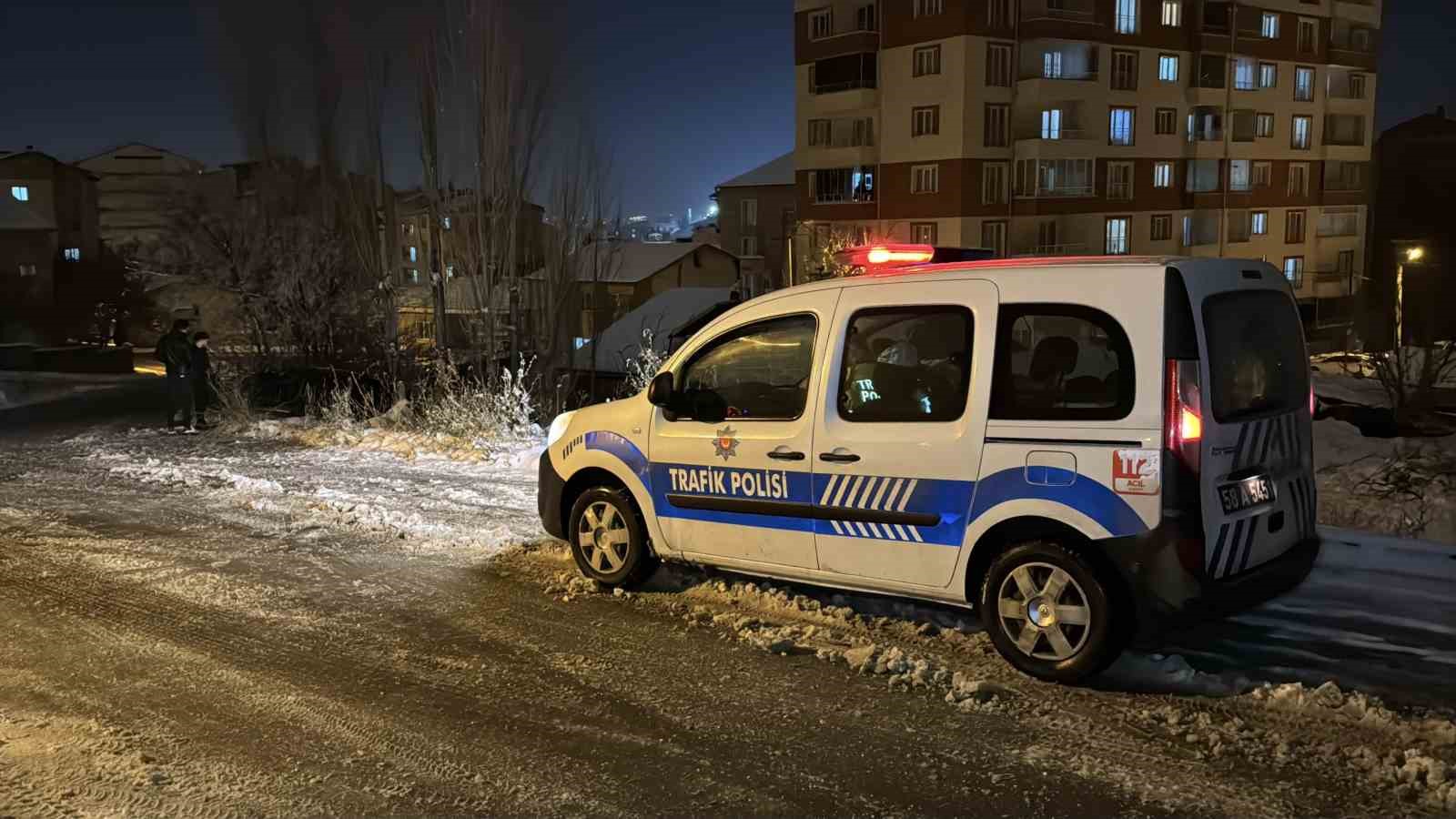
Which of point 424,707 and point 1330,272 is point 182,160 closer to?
point 1330,272

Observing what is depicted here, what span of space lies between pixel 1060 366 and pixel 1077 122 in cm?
Result: 3885

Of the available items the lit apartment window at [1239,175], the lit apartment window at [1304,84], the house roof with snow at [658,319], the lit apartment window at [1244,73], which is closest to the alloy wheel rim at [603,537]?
the house roof with snow at [658,319]

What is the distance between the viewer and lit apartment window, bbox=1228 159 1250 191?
43469mm

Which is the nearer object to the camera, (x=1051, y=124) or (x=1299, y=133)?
(x=1051, y=124)

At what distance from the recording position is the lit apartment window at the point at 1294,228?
150ft

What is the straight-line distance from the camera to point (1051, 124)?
130 feet

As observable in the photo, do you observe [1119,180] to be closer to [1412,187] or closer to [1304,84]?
[1304,84]

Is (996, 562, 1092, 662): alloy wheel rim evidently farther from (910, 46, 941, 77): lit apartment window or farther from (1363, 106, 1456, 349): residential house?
(1363, 106, 1456, 349): residential house

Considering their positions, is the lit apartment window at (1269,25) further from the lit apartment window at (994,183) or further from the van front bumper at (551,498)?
the van front bumper at (551,498)

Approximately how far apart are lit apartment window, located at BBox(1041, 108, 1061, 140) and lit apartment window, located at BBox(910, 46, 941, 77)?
462cm

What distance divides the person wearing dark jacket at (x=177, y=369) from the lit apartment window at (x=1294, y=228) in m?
44.8

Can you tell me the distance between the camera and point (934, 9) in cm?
3769

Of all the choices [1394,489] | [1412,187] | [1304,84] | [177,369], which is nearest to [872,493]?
[1394,489]

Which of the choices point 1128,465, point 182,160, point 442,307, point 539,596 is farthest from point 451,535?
point 182,160
